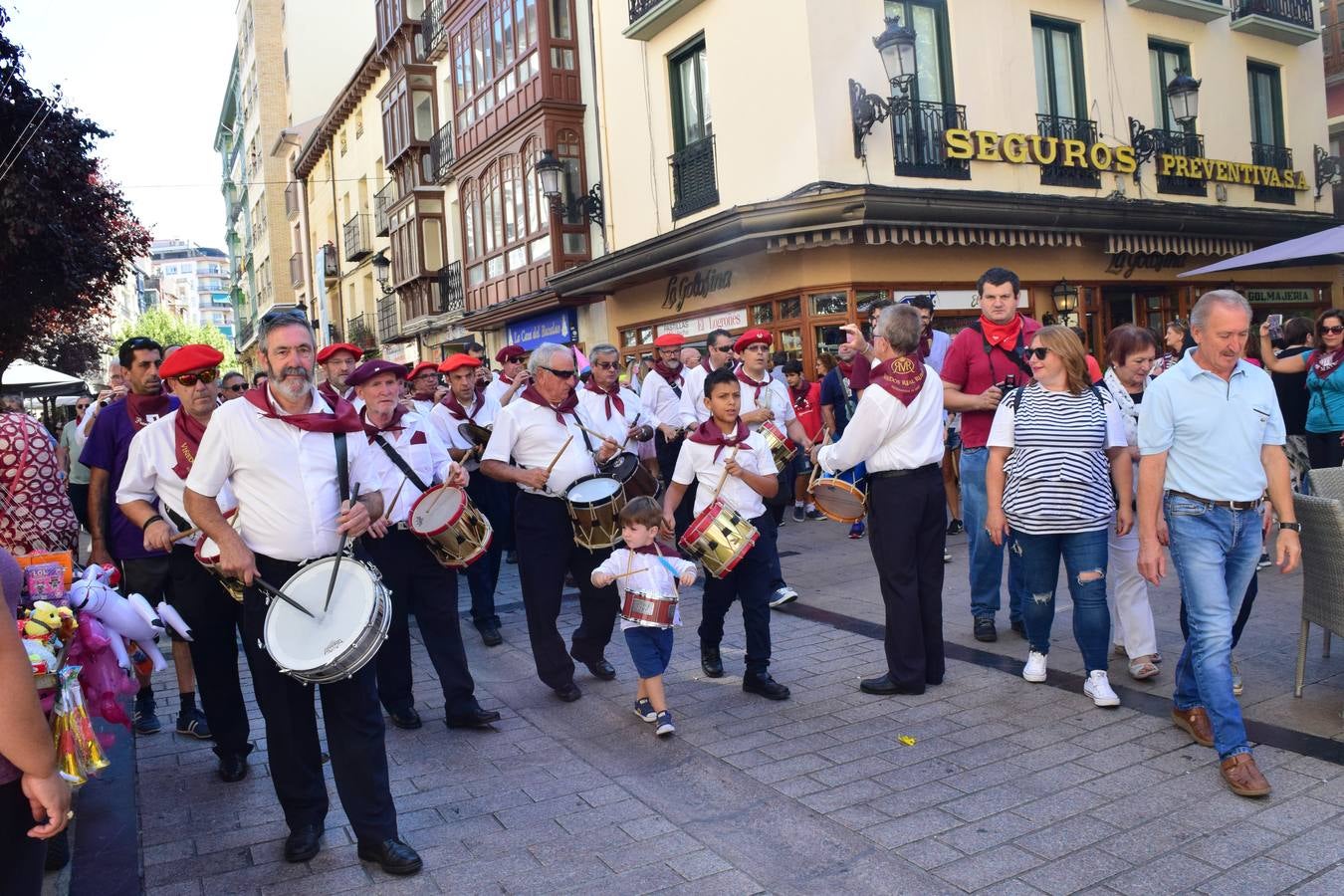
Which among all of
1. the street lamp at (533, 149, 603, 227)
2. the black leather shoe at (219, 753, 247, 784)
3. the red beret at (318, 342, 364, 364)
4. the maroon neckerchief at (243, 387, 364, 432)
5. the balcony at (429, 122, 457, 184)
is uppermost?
the balcony at (429, 122, 457, 184)

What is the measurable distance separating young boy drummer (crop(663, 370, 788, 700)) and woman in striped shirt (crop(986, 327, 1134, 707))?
1.24 meters

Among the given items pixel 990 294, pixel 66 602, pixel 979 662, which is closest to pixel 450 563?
pixel 66 602

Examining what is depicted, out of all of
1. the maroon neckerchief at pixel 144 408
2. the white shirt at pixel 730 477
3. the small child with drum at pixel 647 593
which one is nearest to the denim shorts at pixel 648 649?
the small child with drum at pixel 647 593

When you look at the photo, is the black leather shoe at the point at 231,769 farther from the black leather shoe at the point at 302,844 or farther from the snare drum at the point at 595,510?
the snare drum at the point at 595,510

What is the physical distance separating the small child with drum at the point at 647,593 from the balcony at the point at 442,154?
2315 cm

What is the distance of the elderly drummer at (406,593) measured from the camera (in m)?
5.55

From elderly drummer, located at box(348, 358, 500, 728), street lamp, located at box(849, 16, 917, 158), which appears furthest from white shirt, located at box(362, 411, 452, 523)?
street lamp, located at box(849, 16, 917, 158)

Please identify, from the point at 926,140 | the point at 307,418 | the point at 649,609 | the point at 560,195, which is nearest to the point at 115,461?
the point at 307,418

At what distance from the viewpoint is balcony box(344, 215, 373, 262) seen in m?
36.2

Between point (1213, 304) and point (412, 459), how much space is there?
13.6 ft

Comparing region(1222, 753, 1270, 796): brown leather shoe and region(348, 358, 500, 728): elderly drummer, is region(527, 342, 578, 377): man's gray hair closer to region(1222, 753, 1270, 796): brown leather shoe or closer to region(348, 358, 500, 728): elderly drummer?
region(348, 358, 500, 728): elderly drummer

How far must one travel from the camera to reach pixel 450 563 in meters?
5.70

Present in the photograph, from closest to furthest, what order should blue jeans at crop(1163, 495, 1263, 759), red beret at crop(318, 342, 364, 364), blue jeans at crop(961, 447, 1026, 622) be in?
blue jeans at crop(1163, 495, 1263, 759)
blue jeans at crop(961, 447, 1026, 622)
red beret at crop(318, 342, 364, 364)

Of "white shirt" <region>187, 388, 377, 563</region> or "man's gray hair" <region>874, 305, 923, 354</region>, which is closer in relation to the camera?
"white shirt" <region>187, 388, 377, 563</region>
